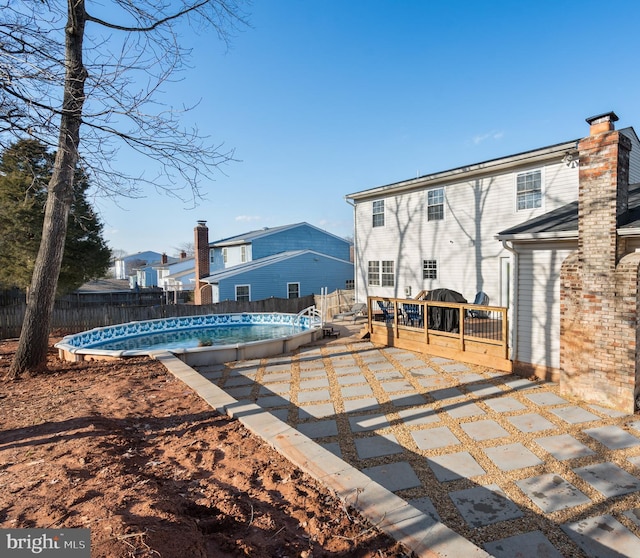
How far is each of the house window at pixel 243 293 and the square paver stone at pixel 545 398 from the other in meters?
17.2

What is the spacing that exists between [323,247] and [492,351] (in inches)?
832

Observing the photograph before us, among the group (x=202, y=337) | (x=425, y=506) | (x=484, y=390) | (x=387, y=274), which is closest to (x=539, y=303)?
(x=484, y=390)

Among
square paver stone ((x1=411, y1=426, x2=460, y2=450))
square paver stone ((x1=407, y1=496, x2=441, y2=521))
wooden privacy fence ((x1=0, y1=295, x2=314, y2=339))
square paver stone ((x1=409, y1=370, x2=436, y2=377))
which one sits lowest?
square paver stone ((x1=411, y1=426, x2=460, y2=450))

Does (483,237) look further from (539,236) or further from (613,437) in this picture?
(613,437)

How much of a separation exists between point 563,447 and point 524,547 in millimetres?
2110

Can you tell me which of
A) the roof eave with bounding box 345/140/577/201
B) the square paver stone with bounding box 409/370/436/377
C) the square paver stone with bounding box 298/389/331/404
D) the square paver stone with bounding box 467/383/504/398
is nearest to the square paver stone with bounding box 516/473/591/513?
the square paver stone with bounding box 467/383/504/398

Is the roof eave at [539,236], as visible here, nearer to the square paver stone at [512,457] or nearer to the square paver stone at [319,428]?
the square paver stone at [512,457]

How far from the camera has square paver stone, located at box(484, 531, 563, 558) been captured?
8.80 feet

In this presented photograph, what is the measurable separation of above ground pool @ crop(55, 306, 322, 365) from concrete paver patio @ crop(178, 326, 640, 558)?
1.32 metres

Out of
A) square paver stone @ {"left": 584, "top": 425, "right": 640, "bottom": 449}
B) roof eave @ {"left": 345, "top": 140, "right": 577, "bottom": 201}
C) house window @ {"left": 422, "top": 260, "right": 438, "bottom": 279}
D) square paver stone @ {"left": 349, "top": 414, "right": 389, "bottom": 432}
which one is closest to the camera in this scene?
square paver stone @ {"left": 584, "top": 425, "right": 640, "bottom": 449}

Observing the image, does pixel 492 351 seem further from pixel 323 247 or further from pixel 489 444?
pixel 323 247

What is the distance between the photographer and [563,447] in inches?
171

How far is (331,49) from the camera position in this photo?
11.4 meters

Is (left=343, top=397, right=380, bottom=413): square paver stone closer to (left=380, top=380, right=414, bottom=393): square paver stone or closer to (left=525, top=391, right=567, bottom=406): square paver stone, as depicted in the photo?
(left=380, top=380, right=414, bottom=393): square paver stone
